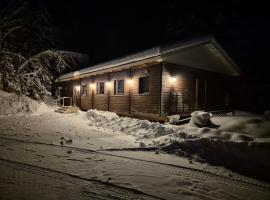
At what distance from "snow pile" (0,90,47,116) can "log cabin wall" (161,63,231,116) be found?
31.5 feet

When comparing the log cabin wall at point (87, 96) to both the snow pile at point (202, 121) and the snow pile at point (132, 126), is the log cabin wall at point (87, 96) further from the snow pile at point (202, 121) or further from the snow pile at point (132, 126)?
the snow pile at point (202, 121)

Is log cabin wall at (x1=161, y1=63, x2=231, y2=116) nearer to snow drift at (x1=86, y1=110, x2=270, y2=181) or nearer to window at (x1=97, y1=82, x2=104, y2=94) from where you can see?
snow drift at (x1=86, y1=110, x2=270, y2=181)

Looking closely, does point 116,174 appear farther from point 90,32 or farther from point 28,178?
point 90,32

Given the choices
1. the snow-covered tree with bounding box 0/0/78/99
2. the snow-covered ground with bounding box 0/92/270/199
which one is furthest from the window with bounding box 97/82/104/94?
the snow-covered ground with bounding box 0/92/270/199

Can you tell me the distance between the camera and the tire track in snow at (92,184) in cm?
409

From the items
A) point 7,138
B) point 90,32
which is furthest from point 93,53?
point 7,138

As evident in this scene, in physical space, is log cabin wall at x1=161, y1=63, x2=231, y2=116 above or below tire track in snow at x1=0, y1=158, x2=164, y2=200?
above

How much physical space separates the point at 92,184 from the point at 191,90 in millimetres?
11818

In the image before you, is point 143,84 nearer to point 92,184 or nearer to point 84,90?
point 84,90

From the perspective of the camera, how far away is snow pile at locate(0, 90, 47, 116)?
15375 mm

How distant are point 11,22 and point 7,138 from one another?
1325 cm

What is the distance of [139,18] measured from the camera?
127 feet

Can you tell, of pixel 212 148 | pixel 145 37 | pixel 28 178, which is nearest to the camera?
pixel 28 178

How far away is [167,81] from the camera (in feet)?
44.0
